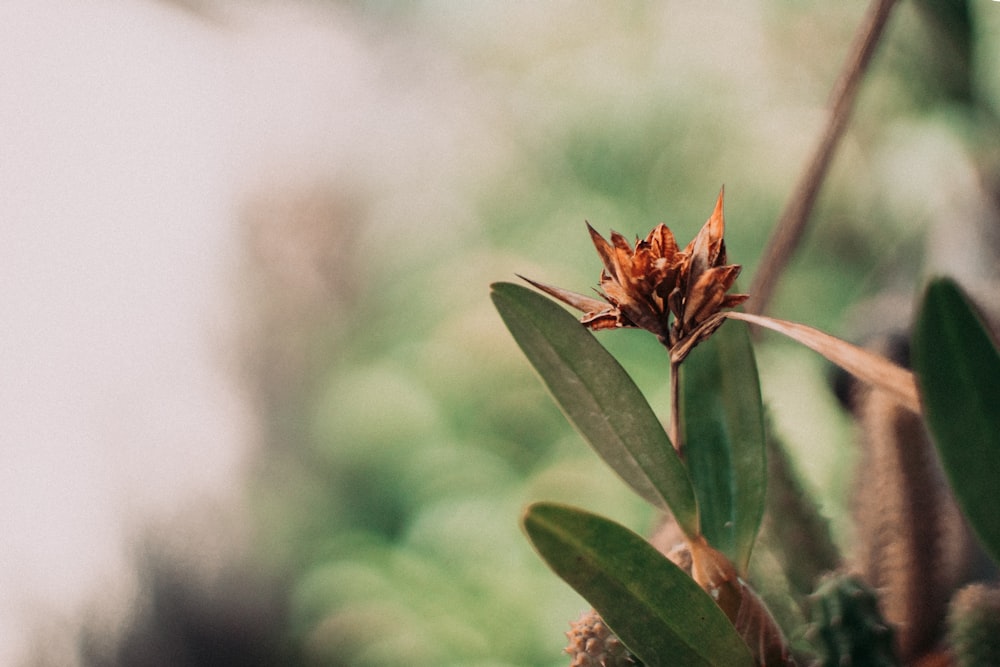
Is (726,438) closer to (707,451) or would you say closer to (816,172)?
(707,451)

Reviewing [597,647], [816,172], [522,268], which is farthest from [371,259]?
[597,647]

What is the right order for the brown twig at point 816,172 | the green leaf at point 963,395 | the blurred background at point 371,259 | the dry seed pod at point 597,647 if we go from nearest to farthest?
1. the green leaf at point 963,395
2. the dry seed pod at point 597,647
3. the brown twig at point 816,172
4. the blurred background at point 371,259

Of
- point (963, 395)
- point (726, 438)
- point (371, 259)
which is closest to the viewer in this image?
point (963, 395)

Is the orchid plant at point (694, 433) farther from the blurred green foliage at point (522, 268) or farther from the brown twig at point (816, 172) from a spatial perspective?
the blurred green foliage at point (522, 268)

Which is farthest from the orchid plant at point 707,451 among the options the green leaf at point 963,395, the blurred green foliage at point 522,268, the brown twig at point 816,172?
the blurred green foliage at point 522,268

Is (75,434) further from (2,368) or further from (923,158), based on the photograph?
(923,158)

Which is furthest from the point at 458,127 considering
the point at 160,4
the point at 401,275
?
the point at 160,4

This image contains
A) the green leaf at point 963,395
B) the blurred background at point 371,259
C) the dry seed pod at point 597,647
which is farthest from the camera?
the blurred background at point 371,259
